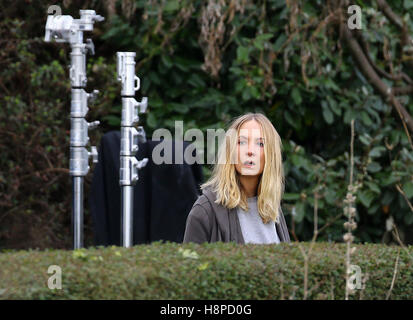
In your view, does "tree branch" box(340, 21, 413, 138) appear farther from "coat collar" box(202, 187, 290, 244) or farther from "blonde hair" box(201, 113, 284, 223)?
"coat collar" box(202, 187, 290, 244)

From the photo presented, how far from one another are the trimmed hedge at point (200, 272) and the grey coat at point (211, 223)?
0.21 meters

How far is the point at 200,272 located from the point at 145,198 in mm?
2437

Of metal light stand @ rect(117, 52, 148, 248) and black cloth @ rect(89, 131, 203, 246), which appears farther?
black cloth @ rect(89, 131, 203, 246)

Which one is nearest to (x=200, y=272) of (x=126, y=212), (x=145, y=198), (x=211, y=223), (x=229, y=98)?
A: (x=211, y=223)

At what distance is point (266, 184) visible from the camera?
3.35m

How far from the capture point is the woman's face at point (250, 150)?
132 inches

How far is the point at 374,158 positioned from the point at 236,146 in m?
3.67

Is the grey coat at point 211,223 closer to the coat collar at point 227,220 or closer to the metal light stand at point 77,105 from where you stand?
the coat collar at point 227,220

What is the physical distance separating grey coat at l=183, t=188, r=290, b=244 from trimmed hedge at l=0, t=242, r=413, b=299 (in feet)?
0.70

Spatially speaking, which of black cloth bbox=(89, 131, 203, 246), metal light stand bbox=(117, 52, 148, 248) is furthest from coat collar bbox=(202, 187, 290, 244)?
black cloth bbox=(89, 131, 203, 246)

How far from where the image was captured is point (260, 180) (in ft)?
11.2

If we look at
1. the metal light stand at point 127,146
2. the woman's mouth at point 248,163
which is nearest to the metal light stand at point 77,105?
the metal light stand at point 127,146

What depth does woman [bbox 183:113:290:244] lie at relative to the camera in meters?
3.31
